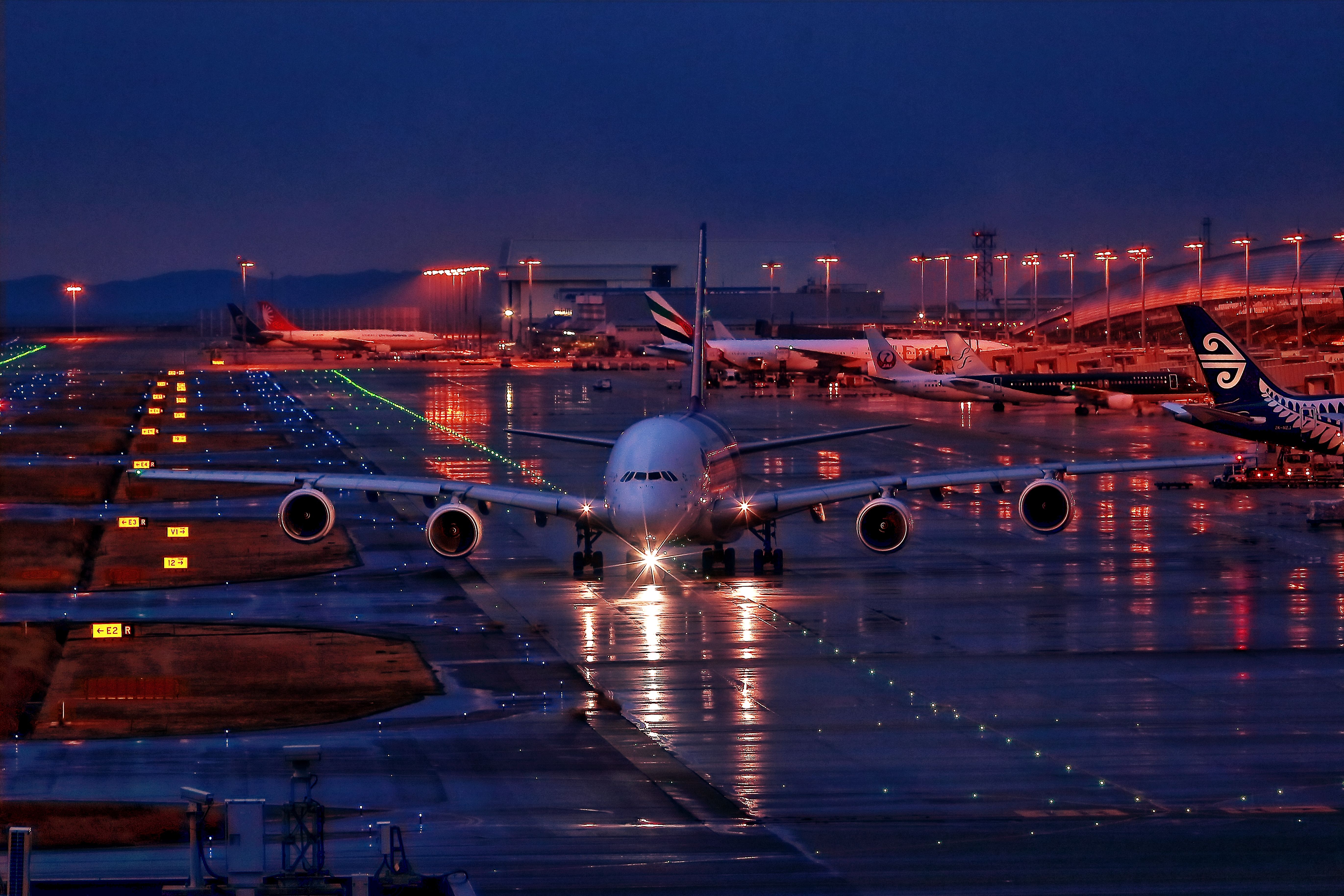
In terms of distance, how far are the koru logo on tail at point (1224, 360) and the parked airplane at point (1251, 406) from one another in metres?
0.02

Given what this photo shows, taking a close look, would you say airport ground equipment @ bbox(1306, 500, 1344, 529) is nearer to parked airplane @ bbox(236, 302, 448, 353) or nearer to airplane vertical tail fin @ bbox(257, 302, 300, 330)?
parked airplane @ bbox(236, 302, 448, 353)

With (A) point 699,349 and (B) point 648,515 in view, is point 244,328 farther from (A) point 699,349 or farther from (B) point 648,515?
(B) point 648,515

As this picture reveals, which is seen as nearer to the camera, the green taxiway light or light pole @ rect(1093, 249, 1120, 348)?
the green taxiway light

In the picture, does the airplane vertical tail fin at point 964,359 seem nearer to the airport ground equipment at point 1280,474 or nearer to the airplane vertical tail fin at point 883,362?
the airplane vertical tail fin at point 883,362

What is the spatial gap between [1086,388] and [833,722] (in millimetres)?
69545

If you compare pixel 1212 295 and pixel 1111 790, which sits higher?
pixel 1212 295

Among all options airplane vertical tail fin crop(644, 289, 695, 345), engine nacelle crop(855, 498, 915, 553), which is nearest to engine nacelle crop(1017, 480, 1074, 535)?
engine nacelle crop(855, 498, 915, 553)

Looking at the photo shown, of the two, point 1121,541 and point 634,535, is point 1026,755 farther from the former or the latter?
point 1121,541

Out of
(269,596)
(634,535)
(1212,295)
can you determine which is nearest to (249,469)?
(269,596)

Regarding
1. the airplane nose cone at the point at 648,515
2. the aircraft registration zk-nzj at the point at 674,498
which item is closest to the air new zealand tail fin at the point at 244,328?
the aircraft registration zk-nzj at the point at 674,498

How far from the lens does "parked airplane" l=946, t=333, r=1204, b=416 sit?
285ft

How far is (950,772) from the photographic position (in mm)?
18734

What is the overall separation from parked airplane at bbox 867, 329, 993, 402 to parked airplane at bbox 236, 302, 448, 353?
314 ft

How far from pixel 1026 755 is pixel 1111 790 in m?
1.69
